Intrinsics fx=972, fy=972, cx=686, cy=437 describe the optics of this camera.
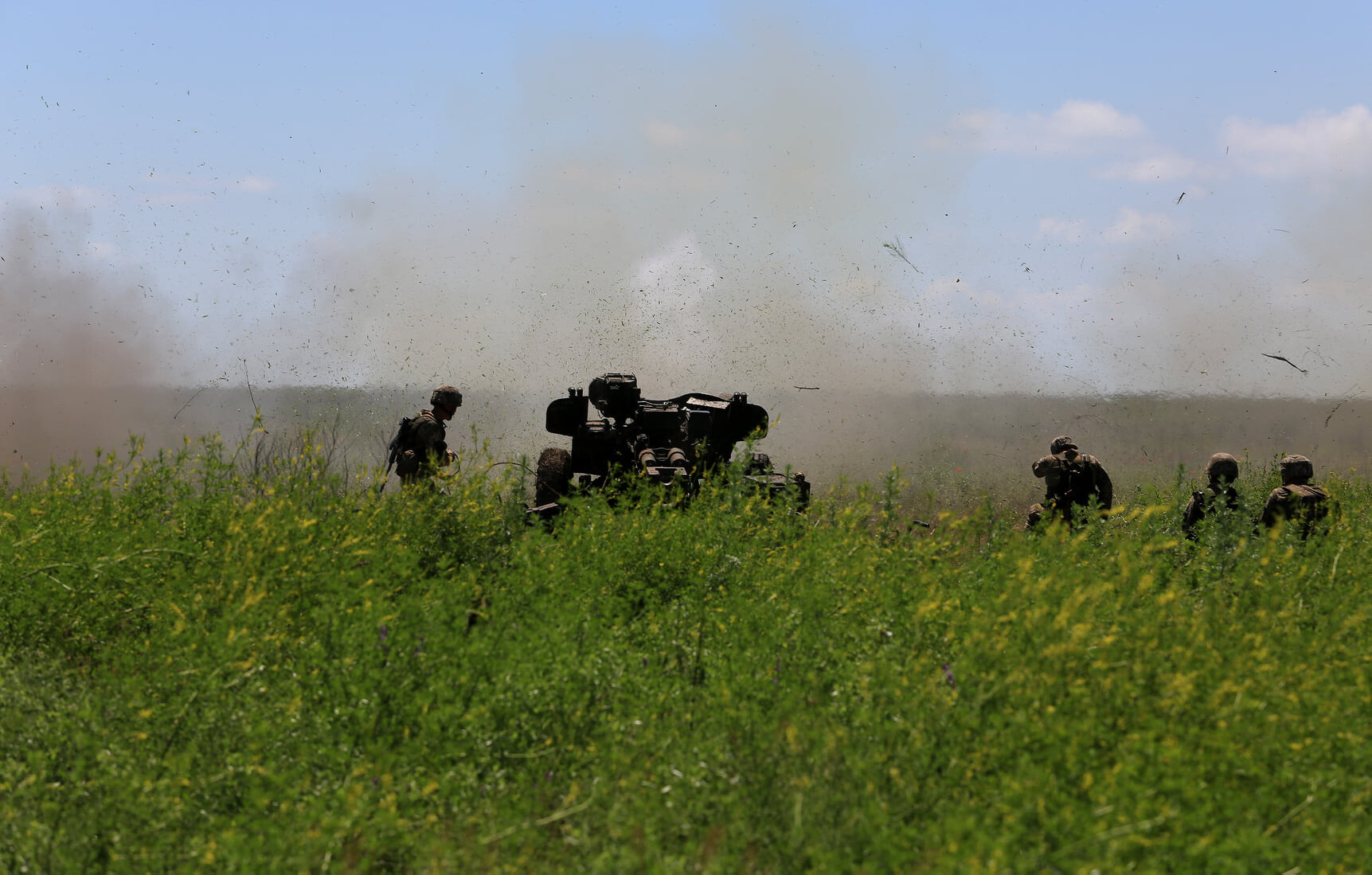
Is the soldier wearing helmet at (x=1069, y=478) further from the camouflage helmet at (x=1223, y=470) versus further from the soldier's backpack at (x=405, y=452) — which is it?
the soldier's backpack at (x=405, y=452)

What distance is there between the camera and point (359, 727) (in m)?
3.79

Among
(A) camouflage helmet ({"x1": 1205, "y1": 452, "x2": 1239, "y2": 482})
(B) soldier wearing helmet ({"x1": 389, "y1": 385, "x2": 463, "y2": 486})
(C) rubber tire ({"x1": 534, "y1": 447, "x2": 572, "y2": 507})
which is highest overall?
(A) camouflage helmet ({"x1": 1205, "y1": 452, "x2": 1239, "y2": 482})

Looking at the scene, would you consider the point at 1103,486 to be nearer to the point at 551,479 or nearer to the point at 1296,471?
the point at 1296,471

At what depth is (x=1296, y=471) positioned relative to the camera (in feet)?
26.9

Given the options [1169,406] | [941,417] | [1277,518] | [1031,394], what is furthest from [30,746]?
[1031,394]

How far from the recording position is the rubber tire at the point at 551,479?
9.87m

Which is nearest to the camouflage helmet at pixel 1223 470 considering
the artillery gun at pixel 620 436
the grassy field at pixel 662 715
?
the grassy field at pixel 662 715

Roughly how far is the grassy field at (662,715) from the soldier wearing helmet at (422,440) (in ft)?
8.87

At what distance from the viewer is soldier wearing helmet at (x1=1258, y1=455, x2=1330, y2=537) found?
307 inches

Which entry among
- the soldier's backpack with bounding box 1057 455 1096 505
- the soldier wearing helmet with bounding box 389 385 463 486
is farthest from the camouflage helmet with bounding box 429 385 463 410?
the soldier's backpack with bounding box 1057 455 1096 505

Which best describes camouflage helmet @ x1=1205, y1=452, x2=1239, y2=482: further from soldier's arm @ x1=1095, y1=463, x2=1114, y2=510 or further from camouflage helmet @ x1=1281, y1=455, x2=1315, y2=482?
soldier's arm @ x1=1095, y1=463, x2=1114, y2=510

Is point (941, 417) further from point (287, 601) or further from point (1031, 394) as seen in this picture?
point (287, 601)

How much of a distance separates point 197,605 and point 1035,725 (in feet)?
12.6

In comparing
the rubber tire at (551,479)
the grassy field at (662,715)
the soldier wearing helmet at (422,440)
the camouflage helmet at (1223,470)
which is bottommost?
the grassy field at (662,715)
